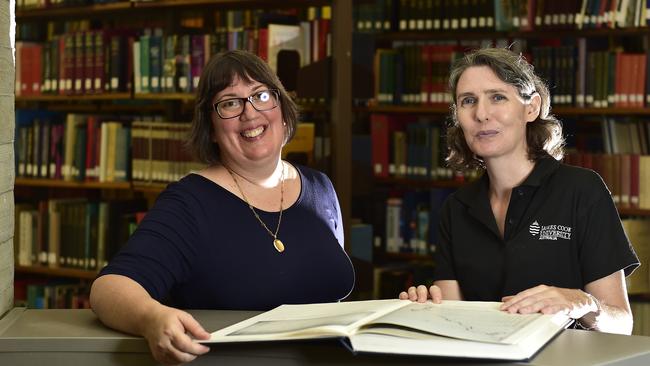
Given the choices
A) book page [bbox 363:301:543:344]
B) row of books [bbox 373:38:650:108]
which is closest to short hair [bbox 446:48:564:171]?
book page [bbox 363:301:543:344]

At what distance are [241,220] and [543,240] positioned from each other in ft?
2.22

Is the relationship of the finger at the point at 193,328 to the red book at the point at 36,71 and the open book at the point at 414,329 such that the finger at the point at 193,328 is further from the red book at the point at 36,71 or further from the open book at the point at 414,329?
the red book at the point at 36,71

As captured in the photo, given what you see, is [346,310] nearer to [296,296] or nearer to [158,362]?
[158,362]

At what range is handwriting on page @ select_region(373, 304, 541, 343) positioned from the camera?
4.44 feet

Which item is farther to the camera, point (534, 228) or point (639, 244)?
point (639, 244)

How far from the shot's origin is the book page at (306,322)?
136cm

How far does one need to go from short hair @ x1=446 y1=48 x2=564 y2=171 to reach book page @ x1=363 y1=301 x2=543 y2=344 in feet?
2.47

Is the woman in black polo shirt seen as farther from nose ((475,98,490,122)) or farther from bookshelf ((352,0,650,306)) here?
bookshelf ((352,0,650,306))

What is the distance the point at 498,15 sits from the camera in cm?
502

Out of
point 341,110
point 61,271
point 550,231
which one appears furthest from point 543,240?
point 61,271

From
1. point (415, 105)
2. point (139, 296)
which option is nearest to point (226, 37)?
point (415, 105)

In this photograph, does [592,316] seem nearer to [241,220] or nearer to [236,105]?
[241,220]

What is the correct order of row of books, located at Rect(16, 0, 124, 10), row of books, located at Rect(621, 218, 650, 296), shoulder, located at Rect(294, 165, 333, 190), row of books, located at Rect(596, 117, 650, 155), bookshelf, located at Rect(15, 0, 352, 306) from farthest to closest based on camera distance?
row of books, located at Rect(16, 0, 124, 10) < row of books, located at Rect(596, 117, 650, 155) < row of books, located at Rect(621, 218, 650, 296) < bookshelf, located at Rect(15, 0, 352, 306) < shoulder, located at Rect(294, 165, 333, 190)

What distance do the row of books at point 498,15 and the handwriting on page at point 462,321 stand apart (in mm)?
3171
